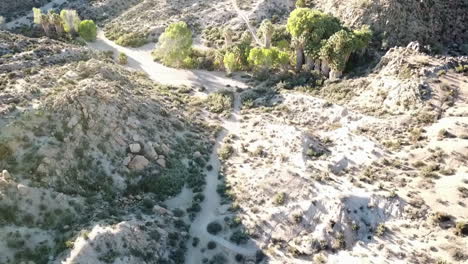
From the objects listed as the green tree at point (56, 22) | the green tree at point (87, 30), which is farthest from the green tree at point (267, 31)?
the green tree at point (56, 22)

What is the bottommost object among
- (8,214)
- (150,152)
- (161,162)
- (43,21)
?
(161,162)

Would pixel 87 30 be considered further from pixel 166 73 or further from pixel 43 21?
pixel 166 73

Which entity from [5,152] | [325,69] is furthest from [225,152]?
[5,152]

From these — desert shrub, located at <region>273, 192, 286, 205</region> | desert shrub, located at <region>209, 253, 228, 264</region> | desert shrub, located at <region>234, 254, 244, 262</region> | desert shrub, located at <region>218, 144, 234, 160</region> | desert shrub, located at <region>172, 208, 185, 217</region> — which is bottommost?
desert shrub, located at <region>209, 253, 228, 264</region>

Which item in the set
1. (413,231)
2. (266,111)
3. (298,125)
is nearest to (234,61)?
(266,111)

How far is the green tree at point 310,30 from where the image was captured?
269 ft

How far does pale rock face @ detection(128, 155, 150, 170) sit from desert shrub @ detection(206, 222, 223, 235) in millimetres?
12399

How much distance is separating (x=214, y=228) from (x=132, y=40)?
2676 inches

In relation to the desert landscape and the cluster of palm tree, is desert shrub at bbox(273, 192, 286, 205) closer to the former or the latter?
the desert landscape

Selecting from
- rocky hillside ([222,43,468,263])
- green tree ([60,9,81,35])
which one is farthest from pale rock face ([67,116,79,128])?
green tree ([60,9,81,35])

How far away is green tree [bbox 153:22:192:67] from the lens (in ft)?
309

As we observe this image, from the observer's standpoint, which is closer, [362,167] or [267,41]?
[362,167]

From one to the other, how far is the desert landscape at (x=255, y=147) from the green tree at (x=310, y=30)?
29 centimetres

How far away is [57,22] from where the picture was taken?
4166 inches
